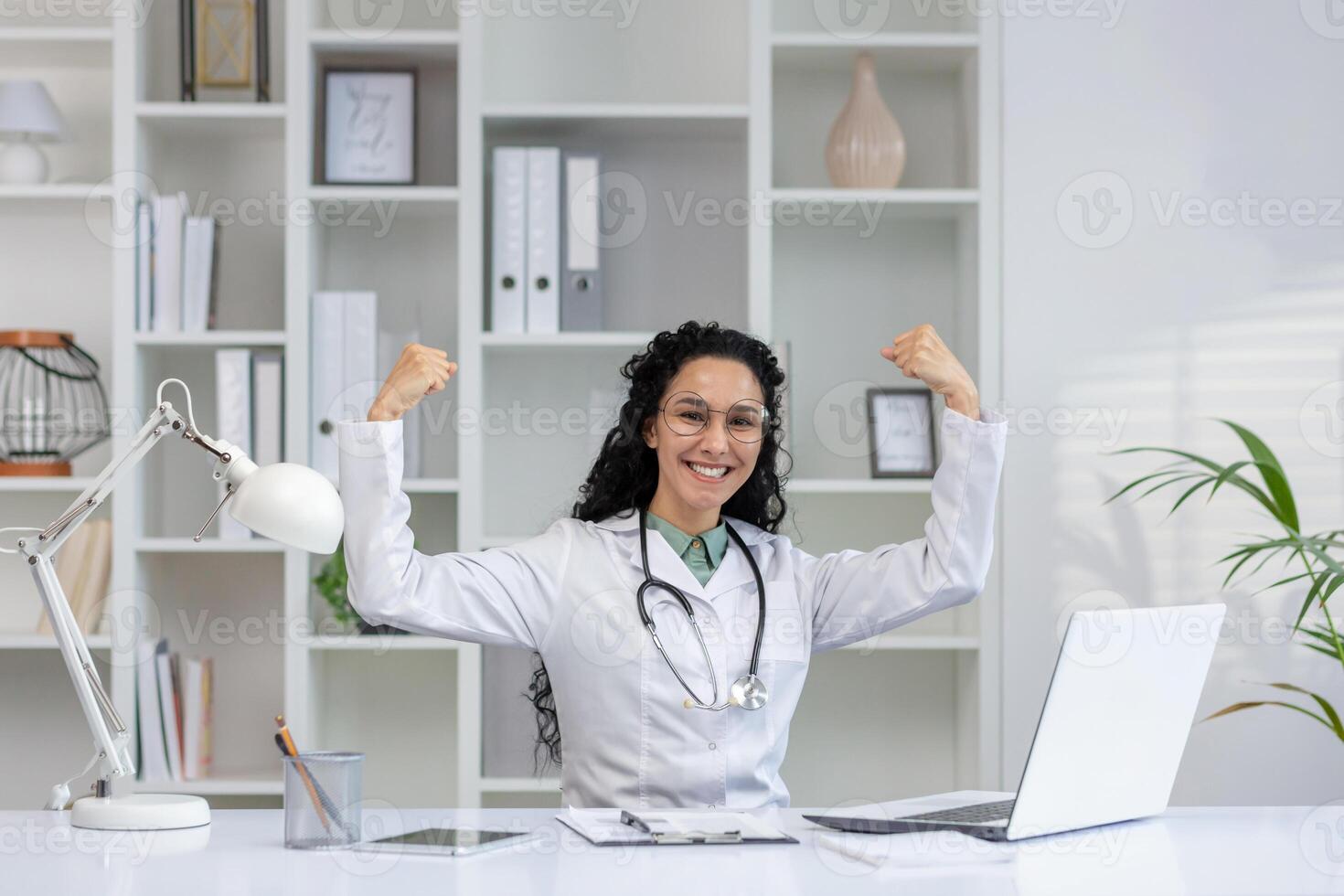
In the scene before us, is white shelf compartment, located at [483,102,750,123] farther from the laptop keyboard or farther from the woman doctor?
the laptop keyboard

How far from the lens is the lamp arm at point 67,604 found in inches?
57.0

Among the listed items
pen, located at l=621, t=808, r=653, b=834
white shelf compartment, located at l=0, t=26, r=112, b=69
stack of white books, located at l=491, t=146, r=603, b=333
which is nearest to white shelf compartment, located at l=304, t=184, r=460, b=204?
stack of white books, located at l=491, t=146, r=603, b=333

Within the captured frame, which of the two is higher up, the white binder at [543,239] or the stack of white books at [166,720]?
the white binder at [543,239]

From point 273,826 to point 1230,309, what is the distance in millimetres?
2237

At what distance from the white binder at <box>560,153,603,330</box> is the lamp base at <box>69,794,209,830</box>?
1527 millimetres

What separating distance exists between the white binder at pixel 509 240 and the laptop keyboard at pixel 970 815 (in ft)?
5.15

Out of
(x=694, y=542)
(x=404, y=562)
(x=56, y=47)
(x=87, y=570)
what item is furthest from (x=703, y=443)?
(x=56, y=47)

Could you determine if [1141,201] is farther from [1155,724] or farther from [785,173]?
[1155,724]

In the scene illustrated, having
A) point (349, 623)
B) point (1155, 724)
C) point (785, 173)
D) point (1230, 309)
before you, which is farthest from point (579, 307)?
point (1155, 724)

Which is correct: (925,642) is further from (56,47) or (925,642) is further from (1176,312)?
(56,47)

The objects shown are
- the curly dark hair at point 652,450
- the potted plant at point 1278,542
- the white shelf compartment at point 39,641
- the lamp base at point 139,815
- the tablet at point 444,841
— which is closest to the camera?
the tablet at point 444,841

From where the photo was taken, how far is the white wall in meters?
2.69

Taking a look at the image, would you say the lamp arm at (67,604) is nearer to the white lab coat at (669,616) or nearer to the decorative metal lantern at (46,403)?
the white lab coat at (669,616)

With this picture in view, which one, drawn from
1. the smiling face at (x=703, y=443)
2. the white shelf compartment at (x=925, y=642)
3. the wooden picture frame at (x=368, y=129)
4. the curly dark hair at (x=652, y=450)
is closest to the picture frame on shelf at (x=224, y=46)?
the wooden picture frame at (x=368, y=129)
